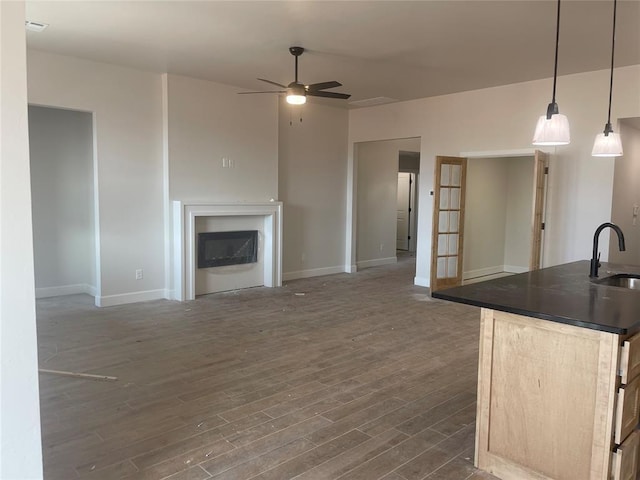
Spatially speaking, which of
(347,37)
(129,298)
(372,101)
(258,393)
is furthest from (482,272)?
(258,393)

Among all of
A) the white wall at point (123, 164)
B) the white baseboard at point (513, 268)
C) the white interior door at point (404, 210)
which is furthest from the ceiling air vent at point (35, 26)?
the white interior door at point (404, 210)

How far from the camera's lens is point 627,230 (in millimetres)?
6656

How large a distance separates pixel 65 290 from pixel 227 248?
2266 mm

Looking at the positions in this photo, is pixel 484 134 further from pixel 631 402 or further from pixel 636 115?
pixel 631 402

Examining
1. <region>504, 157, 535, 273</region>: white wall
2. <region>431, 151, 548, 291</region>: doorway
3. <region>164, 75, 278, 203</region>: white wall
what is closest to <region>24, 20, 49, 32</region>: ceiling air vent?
<region>164, 75, 278, 203</region>: white wall

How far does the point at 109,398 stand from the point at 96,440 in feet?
Result: 1.93

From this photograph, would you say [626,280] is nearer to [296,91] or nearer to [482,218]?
[296,91]

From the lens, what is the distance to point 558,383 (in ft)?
7.08

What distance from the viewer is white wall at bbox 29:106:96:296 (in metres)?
6.19

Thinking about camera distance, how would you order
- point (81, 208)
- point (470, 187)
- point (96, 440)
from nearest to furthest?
point (96, 440), point (81, 208), point (470, 187)

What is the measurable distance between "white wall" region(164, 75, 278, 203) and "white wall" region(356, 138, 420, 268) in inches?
Result: 92.1

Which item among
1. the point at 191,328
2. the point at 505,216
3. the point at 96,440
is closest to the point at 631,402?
the point at 96,440

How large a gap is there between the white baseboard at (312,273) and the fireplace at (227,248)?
866 millimetres

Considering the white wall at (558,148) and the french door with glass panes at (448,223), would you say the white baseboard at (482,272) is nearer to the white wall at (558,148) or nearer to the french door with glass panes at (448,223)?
the french door with glass panes at (448,223)
